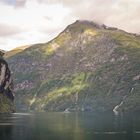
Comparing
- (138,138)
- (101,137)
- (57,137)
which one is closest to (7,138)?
(57,137)

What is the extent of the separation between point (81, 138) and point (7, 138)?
2927cm

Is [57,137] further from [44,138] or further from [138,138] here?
[138,138]

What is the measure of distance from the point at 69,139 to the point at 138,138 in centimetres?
2831

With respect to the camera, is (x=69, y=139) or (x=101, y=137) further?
(x=101, y=137)

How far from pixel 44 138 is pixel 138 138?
37.5 m

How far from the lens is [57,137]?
168000 millimetres

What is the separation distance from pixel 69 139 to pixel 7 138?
2346 centimetres

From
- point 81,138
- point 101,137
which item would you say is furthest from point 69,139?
point 101,137

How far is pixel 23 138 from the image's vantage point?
160 metres

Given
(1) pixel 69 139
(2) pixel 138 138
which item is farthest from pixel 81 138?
(2) pixel 138 138

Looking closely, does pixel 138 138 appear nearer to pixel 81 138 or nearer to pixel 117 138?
pixel 117 138

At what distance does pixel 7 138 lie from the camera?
15850cm

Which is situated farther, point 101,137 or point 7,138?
point 101,137

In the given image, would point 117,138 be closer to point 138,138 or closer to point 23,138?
point 138,138
